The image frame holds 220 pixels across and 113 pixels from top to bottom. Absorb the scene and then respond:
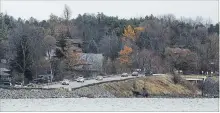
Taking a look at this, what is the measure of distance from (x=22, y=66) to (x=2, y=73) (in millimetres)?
6794

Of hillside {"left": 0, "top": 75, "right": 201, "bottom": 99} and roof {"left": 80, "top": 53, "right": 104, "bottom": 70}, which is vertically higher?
roof {"left": 80, "top": 53, "right": 104, "bottom": 70}

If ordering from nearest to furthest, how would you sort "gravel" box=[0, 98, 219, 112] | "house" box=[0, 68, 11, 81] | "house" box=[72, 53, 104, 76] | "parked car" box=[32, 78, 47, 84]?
"gravel" box=[0, 98, 219, 112] < "parked car" box=[32, 78, 47, 84] < "house" box=[0, 68, 11, 81] < "house" box=[72, 53, 104, 76]

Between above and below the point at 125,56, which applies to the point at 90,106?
below

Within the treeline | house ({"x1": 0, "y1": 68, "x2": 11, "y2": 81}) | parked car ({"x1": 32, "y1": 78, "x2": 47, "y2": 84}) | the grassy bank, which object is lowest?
the grassy bank

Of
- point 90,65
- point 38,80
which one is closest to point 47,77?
point 38,80

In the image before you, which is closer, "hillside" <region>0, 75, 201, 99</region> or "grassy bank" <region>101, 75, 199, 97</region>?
"hillside" <region>0, 75, 201, 99</region>

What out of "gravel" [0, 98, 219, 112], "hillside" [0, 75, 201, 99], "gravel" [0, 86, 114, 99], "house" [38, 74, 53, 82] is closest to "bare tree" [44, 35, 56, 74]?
"house" [38, 74, 53, 82]

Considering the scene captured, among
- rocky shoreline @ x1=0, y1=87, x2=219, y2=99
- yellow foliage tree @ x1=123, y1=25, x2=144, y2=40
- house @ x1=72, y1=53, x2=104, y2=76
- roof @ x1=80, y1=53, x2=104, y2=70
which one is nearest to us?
rocky shoreline @ x1=0, y1=87, x2=219, y2=99

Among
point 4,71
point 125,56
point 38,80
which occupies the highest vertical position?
point 125,56

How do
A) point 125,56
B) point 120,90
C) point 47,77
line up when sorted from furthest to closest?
point 125,56
point 47,77
point 120,90

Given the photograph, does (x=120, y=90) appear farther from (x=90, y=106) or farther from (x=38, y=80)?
(x=90, y=106)

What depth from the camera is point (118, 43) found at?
332 feet

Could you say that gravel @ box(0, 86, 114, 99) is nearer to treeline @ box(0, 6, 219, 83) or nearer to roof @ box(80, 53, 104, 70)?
treeline @ box(0, 6, 219, 83)

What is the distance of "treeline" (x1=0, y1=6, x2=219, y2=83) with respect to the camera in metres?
74.4
